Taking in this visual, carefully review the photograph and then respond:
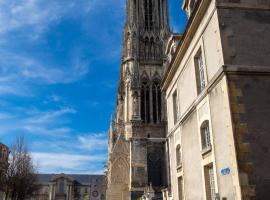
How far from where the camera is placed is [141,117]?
47.6 meters

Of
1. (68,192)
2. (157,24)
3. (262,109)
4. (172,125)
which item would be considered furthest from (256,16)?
(68,192)

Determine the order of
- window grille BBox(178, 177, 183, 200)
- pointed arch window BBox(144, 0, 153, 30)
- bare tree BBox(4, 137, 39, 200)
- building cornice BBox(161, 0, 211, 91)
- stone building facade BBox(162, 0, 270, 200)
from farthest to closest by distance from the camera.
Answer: pointed arch window BBox(144, 0, 153, 30) < bare tree BBox(4, 137, 39, 200) < window grille BBox(178, 177, 183, 200) < building cornice BBox(161, 0, 211, 91) < stone building facade BBox(162, 0, 270, 200)

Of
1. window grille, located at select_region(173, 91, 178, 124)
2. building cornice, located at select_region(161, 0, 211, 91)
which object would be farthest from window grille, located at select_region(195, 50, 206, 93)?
window grille, located at select_region(173, 91, 178, 124)

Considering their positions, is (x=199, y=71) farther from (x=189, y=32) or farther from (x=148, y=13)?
(x=148, y=13)

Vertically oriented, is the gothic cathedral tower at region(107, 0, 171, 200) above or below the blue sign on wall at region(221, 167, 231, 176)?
above

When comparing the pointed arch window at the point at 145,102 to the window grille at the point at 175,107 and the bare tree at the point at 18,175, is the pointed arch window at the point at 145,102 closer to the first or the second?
the bare tree at the point at 18,175

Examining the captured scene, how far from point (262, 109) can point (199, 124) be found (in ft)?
10.2

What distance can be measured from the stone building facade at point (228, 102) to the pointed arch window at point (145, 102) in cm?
3306

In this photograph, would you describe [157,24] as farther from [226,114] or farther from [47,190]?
[47,190]

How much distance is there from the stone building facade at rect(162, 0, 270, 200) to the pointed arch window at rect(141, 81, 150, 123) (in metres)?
33.1

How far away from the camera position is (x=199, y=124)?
13.0 meters

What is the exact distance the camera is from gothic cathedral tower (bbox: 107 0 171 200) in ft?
145

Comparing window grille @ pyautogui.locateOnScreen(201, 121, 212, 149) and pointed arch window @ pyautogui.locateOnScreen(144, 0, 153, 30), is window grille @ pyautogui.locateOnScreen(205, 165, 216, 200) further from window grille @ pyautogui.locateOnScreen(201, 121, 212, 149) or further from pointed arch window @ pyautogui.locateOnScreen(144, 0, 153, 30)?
pointed arch window @ pyautogui.locateOnScreen(144, 0, 153, 30)

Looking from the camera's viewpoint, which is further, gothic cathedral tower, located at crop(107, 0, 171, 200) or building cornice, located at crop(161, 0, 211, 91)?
gothic cathedral tower, located at crop(107, 0, 171, 200)
